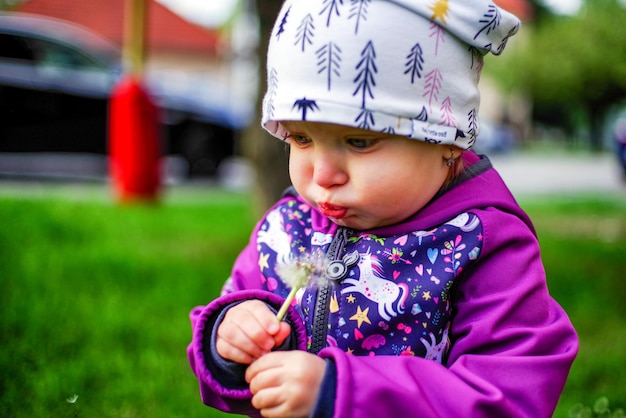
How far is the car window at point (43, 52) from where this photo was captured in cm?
867

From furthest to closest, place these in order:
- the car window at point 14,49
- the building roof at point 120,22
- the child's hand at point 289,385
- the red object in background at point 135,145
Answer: the building roof at point 120,22, the car window at point 14,49, the red object in background at point 135,145, the child's hand at point 289,385

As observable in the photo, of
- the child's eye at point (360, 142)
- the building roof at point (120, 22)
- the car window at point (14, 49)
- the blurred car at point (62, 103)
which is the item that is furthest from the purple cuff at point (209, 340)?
the building roof at point (120, 22)

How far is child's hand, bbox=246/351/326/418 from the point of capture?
1311mm

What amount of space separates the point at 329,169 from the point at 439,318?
347 millimetres

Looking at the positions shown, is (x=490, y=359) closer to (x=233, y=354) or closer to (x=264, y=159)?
(x=233, y=354)

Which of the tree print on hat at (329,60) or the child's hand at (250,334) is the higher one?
the tree print on hat at (329,60)

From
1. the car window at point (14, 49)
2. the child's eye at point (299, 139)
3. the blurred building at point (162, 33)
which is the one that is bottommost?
the child's eye at point (299, 139)

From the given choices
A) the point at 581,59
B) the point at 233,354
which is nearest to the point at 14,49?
the point at 581,59

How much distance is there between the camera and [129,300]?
12.4ft

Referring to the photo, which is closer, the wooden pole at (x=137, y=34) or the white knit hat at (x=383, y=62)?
the white knit hat at (x=383, y=62)

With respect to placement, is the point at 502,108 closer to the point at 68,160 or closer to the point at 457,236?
the point at 68,160

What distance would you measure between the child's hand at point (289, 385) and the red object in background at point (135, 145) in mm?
6336

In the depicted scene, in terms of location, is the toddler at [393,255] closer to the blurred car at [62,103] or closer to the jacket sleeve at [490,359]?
the jacket sleeve at [490,359]

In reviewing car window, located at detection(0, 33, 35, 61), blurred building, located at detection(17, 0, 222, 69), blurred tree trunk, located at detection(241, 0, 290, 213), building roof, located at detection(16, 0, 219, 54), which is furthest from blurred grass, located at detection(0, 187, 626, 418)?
→ blurred building, located at detection(17, 0, 222, 69)
